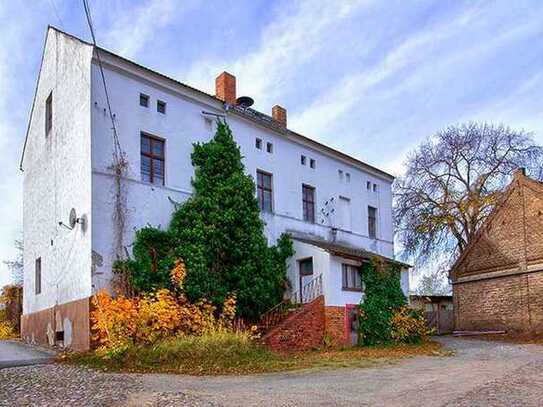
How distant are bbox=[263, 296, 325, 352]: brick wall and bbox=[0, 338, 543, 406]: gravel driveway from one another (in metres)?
4.49

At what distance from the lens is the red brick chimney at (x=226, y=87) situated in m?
23.3

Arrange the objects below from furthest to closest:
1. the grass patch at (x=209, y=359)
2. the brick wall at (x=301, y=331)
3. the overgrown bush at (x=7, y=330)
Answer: the overgrown bush at (x=7, y=330), the brick wall at (x=301, y=331), the grass patch at (x=209, y=359)

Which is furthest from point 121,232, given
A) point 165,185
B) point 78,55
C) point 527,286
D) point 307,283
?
point 527,286

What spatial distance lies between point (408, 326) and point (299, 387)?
12655mm

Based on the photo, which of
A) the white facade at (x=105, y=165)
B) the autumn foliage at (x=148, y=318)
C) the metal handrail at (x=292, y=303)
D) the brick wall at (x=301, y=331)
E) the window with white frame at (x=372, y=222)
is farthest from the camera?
the window with white frame at (x=372, y=222)

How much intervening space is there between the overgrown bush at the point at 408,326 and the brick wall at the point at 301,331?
3466mm

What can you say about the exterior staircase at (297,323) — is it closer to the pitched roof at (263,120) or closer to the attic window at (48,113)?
the pitched roof at (263,120)

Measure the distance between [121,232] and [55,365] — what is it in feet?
14.7

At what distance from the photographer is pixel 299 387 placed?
1094cm

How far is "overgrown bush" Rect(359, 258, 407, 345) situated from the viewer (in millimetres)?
21938

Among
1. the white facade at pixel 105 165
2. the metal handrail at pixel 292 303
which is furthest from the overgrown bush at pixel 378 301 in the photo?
the metal handrail at pixel 292 303

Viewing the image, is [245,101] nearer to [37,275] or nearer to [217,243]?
[217,243]

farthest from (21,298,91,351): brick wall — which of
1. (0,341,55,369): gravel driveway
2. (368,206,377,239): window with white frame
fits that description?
(368,206,377,239): window with white frame

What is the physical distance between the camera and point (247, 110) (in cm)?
2339
